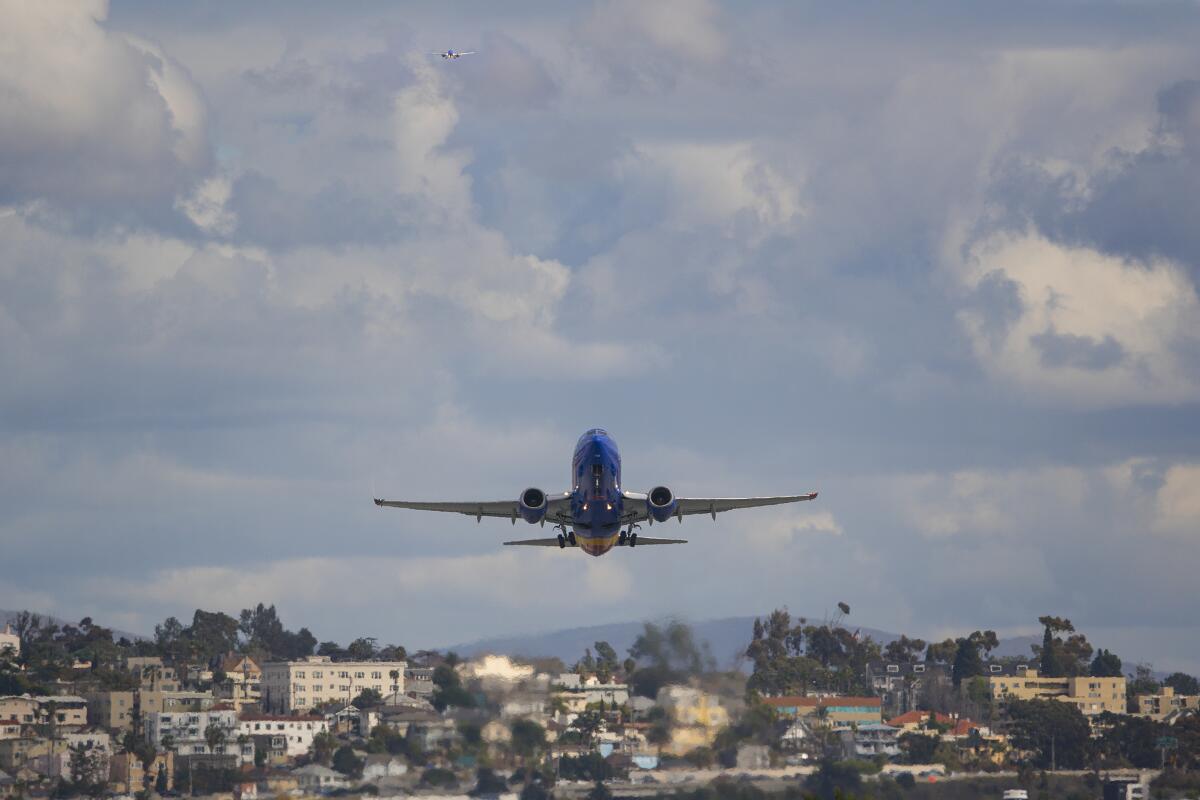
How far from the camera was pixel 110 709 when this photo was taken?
167 m

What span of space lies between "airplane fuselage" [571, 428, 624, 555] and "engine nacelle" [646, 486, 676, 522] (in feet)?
3.79

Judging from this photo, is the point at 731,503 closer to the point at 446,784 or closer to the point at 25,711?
the point at 446,784

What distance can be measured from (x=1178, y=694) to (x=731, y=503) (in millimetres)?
122797

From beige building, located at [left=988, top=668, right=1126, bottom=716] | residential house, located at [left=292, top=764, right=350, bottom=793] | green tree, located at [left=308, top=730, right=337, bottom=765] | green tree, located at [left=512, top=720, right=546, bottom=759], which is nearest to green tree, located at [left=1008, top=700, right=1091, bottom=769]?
beige building, located at [left=988, top=668, right=1126, bottom=716]

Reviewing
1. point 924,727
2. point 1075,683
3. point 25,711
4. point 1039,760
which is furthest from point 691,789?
point 1075,683

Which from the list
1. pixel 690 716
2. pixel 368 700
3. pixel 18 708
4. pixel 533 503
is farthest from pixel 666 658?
pixel 18 708

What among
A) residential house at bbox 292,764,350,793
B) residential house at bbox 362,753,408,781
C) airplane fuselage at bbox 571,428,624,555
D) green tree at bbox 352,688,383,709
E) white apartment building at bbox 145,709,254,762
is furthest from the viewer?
green tree at bbox 352,688,383,709

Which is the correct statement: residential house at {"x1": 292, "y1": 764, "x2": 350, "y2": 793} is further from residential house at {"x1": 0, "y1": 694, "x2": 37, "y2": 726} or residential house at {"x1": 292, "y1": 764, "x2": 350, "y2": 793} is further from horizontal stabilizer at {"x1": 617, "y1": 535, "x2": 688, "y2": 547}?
residential house at {"x1": 0, "y1": 694, "x2": 37, "y2": 726}

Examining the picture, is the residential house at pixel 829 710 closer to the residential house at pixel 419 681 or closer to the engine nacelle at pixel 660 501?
the residential house at pixel 419 681

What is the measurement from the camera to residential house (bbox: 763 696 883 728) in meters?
116

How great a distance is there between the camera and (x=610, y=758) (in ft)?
347

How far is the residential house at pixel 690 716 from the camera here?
105 meters

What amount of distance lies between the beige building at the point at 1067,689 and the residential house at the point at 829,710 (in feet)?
126

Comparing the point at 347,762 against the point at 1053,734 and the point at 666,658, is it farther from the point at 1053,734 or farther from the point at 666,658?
the point at 1053,734
